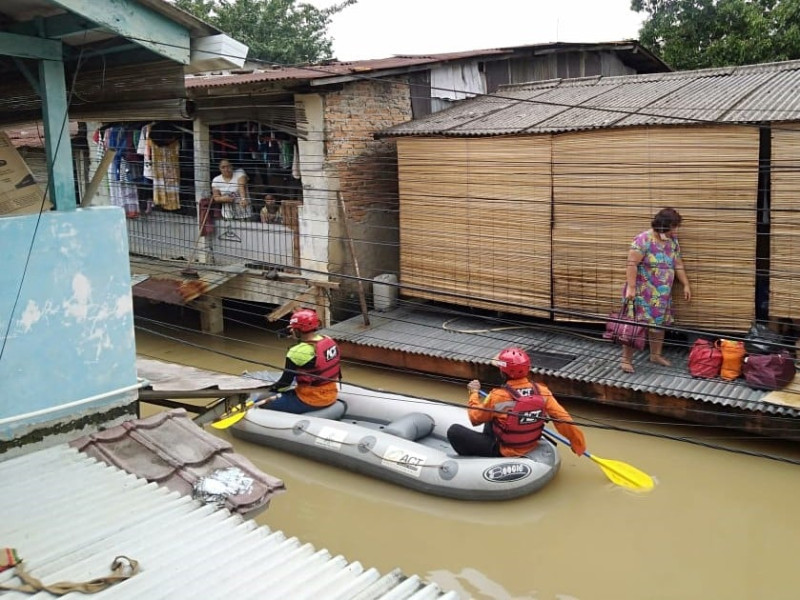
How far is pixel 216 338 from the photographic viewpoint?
12289 mm

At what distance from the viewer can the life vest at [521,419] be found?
20.7 feet

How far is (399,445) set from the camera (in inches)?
273

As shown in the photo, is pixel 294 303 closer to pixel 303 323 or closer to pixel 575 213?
pixel 303 323

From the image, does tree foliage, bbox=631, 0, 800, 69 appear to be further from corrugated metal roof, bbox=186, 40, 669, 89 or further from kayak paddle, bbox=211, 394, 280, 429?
kayak paddle, bbox=211, 394, 280, 429

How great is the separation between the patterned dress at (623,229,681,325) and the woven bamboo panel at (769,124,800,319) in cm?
93

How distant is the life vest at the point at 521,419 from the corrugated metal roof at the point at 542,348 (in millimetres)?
1143

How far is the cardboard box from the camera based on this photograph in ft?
14.3

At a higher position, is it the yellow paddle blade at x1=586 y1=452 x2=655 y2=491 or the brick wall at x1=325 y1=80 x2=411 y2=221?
the brick wall at x1=325 y1=80 x2=411 y2=221

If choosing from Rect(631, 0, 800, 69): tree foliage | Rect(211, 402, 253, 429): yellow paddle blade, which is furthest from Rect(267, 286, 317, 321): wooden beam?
Rect(631, 0, 800, 69): tree foliage

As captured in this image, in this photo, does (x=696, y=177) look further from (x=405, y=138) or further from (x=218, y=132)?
(x=218, y=132)

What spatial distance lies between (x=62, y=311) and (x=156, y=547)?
152 cm

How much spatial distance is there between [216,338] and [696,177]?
296 inches

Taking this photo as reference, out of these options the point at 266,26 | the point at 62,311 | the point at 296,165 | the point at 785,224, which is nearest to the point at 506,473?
the point at 785,224

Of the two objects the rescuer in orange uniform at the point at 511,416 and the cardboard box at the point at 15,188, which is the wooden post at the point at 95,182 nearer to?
the cardboard box at the point at 15,188
